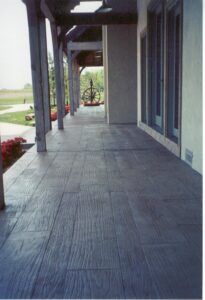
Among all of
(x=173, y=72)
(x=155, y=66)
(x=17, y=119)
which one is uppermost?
(x=155, y=66)

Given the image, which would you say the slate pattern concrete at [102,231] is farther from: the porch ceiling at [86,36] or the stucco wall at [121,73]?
the porch ceiling at [86,36]

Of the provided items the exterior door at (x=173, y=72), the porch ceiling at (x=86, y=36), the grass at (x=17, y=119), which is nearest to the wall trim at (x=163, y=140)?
the exterior door at (x=173, y=72)

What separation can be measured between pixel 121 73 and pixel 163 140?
4.72m

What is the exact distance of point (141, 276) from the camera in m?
1.95

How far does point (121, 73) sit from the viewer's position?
10.5 metres

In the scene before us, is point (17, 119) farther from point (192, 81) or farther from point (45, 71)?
point (192, 81)

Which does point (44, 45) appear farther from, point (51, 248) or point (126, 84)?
point (51, 248)

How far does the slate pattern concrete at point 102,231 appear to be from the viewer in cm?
189

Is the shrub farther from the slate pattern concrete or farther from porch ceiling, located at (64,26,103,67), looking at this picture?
porch ceiling, located at (64,26,103,67)

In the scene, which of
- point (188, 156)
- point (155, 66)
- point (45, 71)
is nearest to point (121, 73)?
point (45, 71)

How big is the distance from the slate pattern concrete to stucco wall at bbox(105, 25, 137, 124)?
231 inches

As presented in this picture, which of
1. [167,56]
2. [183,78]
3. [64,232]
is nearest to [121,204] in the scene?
[64,232]

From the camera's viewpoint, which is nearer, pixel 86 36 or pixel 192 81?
pixel 192 81

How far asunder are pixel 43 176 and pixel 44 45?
5.97m
